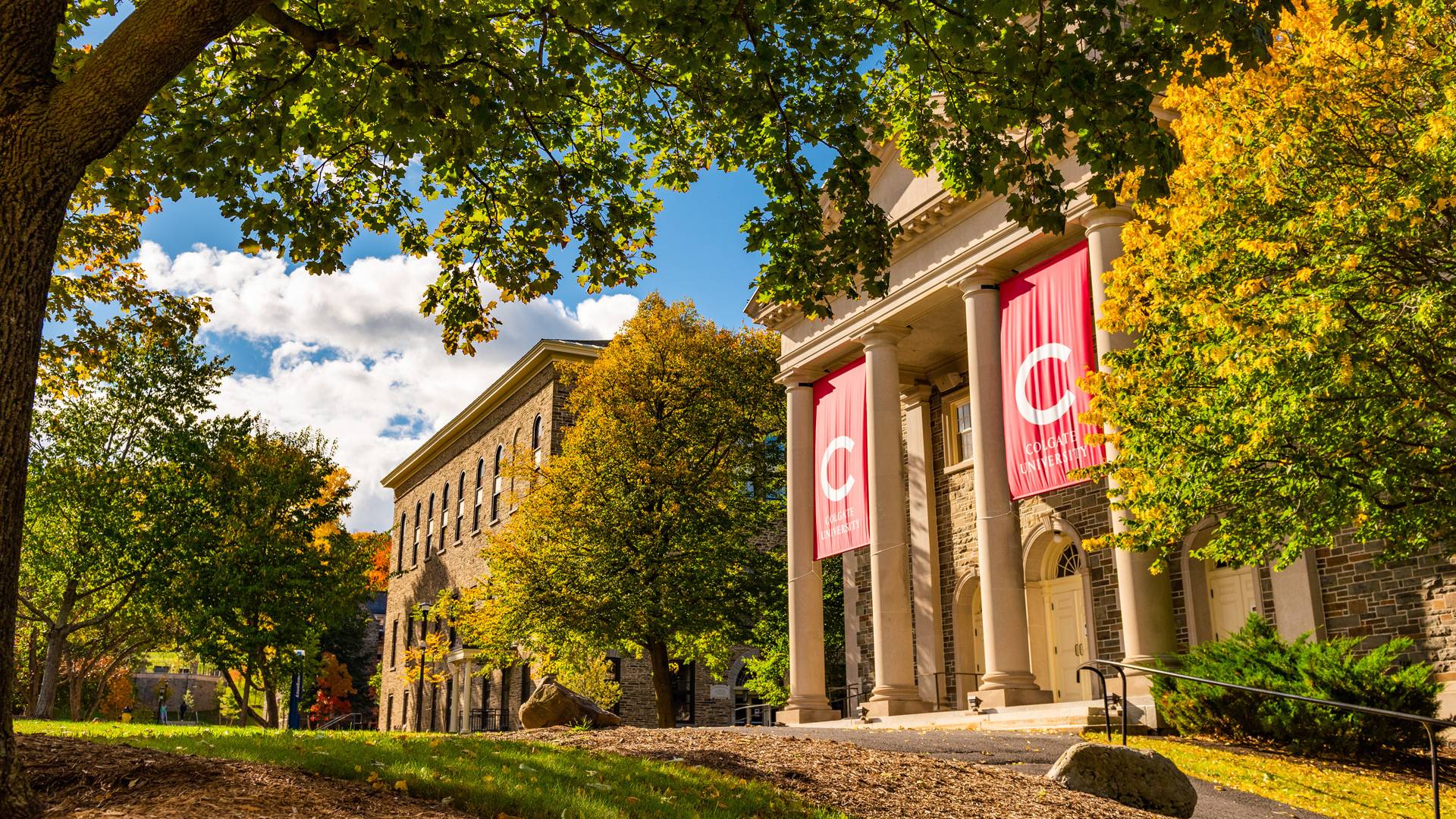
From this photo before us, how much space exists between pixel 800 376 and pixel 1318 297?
16.4 metres

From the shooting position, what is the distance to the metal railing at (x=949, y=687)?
24.8 m

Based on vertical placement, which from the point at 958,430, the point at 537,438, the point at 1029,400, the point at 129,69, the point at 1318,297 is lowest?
the point at 129,69

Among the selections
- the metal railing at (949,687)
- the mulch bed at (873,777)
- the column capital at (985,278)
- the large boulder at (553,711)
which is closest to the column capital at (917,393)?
the column capital at (985,278)

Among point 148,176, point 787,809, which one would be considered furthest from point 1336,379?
point 148,176

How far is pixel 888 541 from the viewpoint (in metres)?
22.7

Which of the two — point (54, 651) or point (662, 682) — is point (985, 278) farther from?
point (54, 651)

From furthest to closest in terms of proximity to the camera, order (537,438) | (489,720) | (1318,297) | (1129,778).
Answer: (489,720) < (537,438) < (1318,297) < (1129,778)

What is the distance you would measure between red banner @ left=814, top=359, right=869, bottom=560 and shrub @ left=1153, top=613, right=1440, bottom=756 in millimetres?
9483

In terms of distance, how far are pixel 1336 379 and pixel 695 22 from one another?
719 centimetres

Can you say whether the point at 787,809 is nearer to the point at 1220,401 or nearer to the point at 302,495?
the point at 1220,401

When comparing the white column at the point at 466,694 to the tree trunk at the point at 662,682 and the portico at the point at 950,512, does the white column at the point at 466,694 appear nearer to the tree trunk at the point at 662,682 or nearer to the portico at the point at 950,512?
the tree trunk at the point at 662,682

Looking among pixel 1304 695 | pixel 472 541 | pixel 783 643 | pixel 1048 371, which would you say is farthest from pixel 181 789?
pixel 472 541

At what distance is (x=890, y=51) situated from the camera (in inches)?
416

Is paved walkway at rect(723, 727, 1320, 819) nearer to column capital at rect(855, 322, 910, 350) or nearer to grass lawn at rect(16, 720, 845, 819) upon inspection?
grass lawn at rect(16, 720, 845, 819)
